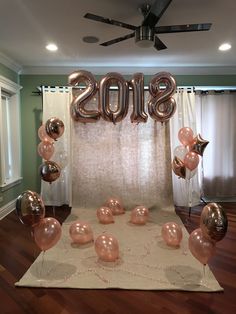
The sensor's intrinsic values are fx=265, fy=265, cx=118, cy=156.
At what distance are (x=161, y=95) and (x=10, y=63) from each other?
2549 mm

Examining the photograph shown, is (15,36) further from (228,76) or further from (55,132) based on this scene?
(228,76)

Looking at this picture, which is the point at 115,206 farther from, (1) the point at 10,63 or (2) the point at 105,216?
(1) the point at 10,63

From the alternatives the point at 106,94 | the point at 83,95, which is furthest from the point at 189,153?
the point at 83,95

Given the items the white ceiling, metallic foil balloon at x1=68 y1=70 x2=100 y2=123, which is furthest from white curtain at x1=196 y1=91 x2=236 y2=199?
metallic foil balloon at x1=68 y1=70 x2=100 y2=123

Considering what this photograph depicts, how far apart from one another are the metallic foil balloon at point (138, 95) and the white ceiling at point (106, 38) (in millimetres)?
488

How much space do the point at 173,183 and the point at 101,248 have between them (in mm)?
2436

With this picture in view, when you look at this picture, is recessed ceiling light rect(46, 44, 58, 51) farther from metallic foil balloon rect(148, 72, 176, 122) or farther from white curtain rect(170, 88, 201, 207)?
white curtain rect(170, 88, 201, 207)

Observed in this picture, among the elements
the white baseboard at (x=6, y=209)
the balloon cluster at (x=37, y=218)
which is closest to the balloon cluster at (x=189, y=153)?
the balloon cluster at (x=37, y=218)

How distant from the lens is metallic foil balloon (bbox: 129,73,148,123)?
337 cm

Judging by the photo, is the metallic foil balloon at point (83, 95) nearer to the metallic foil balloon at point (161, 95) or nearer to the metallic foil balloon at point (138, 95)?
the metallic foil balloon at point (138, 95)

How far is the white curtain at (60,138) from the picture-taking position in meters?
4.50

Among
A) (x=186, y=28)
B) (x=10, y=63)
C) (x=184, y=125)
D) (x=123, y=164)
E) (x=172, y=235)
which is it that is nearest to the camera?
(x=186, y=28)

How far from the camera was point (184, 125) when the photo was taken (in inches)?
182

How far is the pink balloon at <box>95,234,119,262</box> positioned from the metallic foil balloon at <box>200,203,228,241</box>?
0.92 metres
